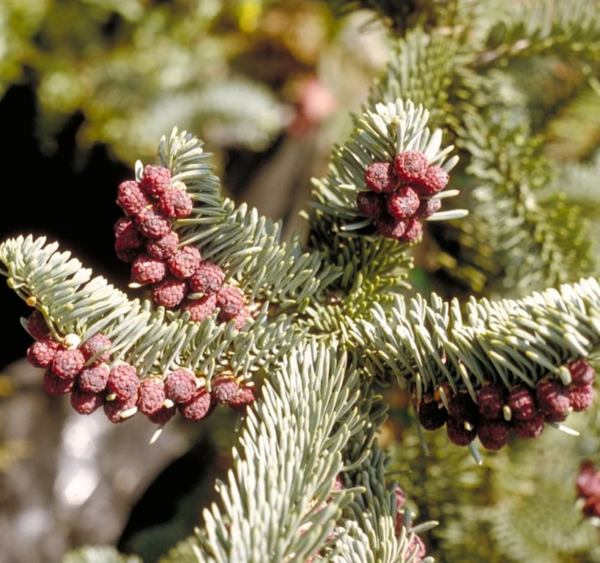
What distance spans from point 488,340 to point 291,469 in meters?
0.16

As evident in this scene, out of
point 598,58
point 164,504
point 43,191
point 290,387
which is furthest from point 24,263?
point 43,191

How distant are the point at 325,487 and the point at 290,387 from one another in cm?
8

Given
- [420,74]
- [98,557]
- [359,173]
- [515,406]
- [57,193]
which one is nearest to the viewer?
[515,406]

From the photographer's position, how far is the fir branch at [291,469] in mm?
368

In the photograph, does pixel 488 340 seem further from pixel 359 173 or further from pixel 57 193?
pixel 57 193

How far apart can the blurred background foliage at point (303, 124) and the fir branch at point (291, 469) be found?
0.35 m

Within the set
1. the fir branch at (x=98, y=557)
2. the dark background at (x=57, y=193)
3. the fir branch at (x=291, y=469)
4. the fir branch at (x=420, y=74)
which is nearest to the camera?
the fir branch at (x=291, y=469)

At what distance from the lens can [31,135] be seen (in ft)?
5.21

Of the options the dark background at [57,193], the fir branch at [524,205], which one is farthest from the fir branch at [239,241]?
the dark background at [57,193]

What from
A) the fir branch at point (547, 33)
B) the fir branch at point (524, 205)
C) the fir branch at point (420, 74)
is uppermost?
the fir branch at point (420, 74)

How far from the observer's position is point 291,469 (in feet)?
1.32

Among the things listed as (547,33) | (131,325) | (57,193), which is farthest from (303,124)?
(131,325)

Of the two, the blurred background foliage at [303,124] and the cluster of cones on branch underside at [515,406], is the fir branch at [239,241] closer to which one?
the cluster of cones on branch underside at [515,406]

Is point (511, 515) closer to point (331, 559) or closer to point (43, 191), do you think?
point (331, 559)
